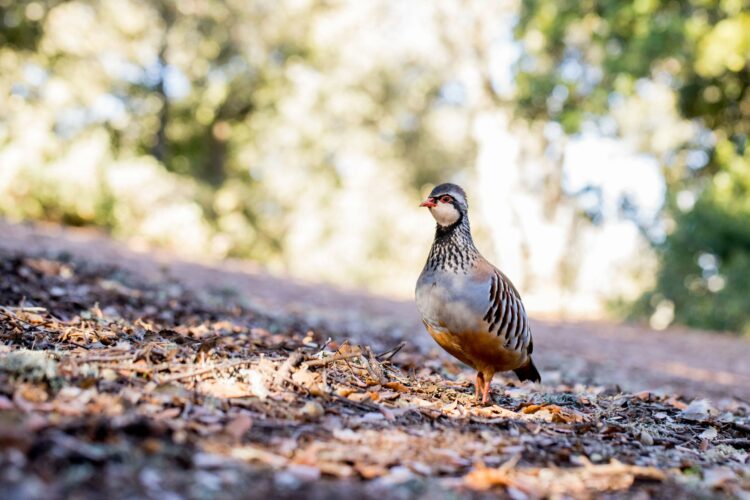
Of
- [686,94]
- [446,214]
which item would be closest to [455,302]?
[446,214]

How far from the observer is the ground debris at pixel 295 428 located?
2529 millimetres

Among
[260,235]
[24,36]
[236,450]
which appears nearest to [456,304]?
[236,450]

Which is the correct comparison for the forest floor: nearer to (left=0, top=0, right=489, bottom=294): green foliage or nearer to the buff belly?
the buff belly

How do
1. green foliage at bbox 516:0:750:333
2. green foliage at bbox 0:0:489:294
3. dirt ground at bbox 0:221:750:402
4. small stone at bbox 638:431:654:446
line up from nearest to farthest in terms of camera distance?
small stone at bbox 638:431:654:446, dirt ground at bbox 0:221:750:402, green foliage at bbox 516:0:750:333, green foliage at bbox 0:0:489:294

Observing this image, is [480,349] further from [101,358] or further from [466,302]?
[101,358]

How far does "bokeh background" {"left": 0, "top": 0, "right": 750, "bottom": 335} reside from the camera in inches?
580

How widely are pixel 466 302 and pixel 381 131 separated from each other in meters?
24.2

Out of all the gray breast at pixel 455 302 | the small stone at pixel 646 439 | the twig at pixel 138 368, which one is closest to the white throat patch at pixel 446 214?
the gray breast at pixel 455 302

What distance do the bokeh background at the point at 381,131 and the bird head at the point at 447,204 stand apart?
32.8 ft

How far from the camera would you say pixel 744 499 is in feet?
9.57

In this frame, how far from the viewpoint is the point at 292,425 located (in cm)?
319

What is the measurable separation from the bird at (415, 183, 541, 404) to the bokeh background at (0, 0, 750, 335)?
10134 millimetres

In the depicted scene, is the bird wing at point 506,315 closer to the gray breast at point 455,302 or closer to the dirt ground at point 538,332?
the gray breast at point 455,302

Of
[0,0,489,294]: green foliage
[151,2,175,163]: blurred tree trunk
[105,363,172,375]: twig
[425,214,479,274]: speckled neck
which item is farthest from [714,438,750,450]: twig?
[151,2,175,163]: blurred tree trunk
